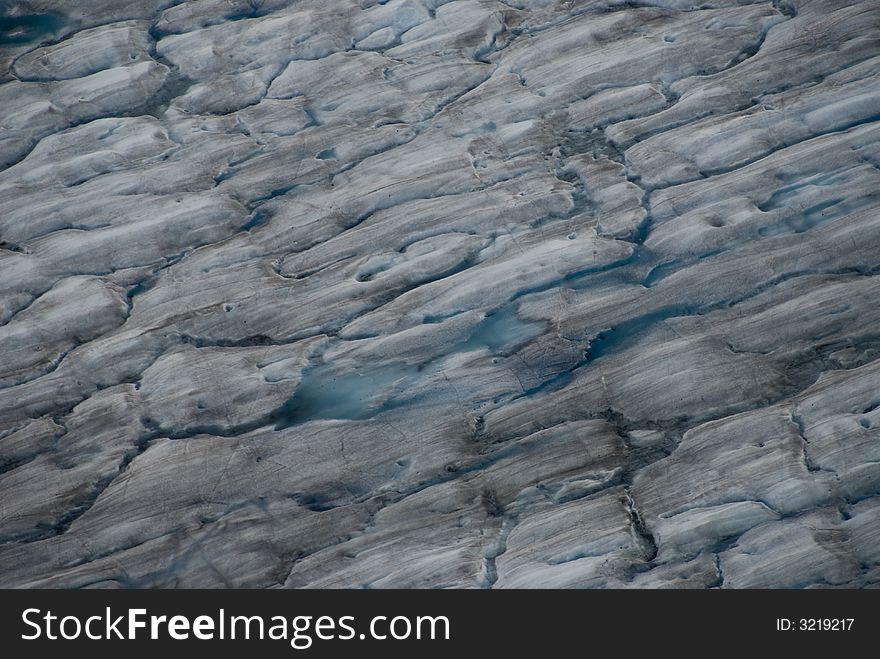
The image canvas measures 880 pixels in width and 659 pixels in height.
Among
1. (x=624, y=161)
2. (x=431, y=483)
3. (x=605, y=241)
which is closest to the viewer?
(x=431, y=483)

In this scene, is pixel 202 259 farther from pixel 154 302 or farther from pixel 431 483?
pixel 431 483

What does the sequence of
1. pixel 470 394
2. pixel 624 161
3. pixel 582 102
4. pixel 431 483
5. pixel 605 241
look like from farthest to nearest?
pixel 582 102 < pixel 624 161 < pixel 605 241 < pixel 470 394 < pixel 431 483

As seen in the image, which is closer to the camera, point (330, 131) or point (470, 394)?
point (470, 394)

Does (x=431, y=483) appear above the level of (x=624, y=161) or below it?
below
